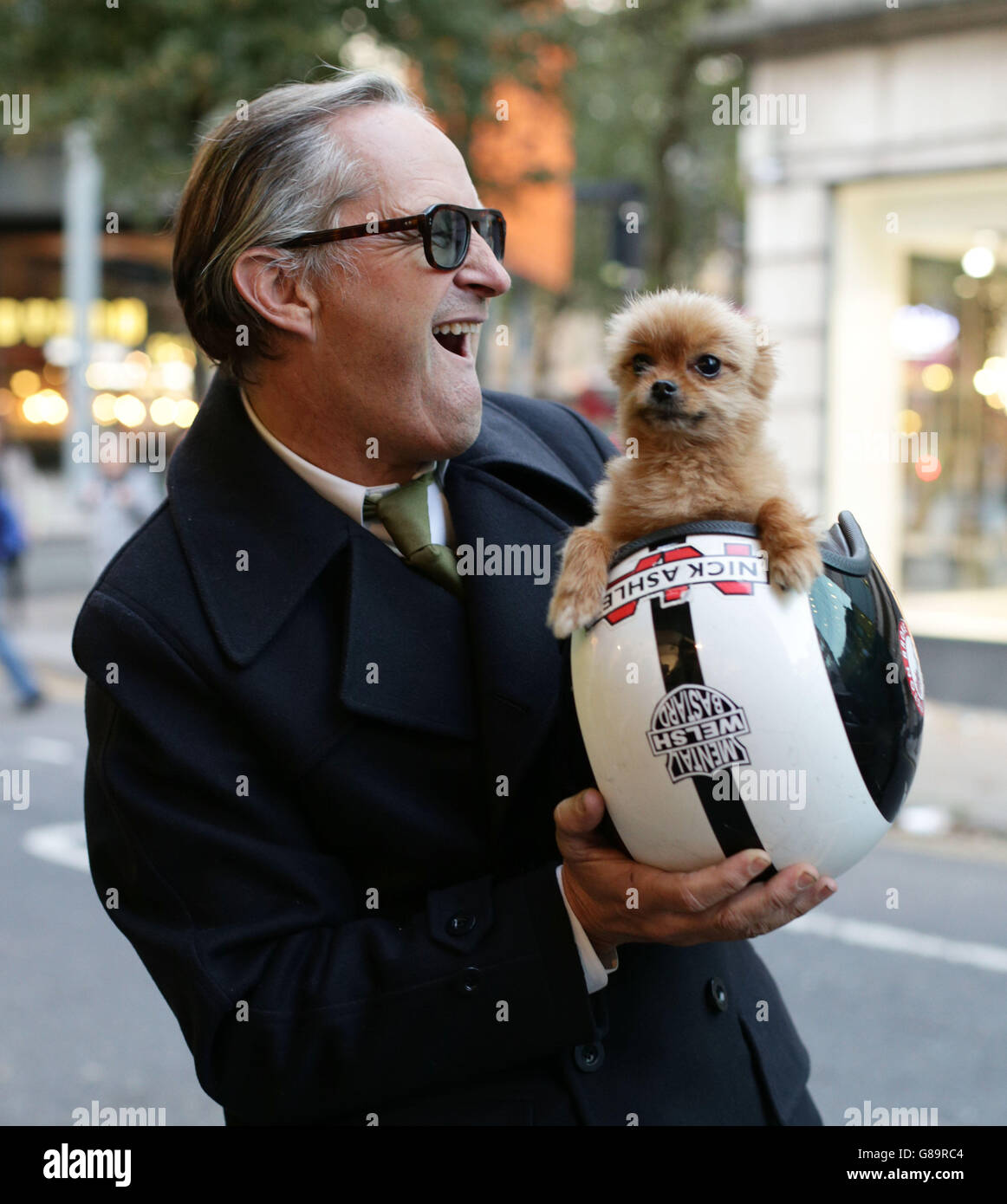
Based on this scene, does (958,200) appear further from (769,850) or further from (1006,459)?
(769,850)

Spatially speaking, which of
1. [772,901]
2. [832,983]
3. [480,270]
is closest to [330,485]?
[480,270]

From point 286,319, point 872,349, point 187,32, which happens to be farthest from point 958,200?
point 286,319

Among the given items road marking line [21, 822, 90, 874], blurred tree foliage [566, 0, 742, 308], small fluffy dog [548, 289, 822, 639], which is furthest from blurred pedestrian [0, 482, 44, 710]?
small fluffy dog [548, 289, 822, 639]

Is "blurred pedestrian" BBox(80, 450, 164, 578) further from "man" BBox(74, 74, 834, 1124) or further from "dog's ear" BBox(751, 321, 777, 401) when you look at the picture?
"dog's ear" BBox(751, 321, 777, 401)

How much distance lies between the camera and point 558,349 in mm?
62625

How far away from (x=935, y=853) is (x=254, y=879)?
625cm

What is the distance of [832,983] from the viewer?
559cm

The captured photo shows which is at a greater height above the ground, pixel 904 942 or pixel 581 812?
pixel 581 812

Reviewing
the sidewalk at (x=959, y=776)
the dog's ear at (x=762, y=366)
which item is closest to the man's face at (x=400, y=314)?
the dog's ear at (x=762, y=366)

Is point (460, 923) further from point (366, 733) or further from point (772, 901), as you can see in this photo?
point (772, 901)

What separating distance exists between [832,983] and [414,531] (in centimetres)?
425

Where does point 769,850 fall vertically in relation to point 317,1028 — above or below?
above

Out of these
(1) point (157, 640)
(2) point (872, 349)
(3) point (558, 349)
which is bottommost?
(1) point (157, 640)

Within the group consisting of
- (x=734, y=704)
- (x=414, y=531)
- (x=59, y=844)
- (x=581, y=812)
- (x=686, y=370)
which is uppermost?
(x=686, y=370)
